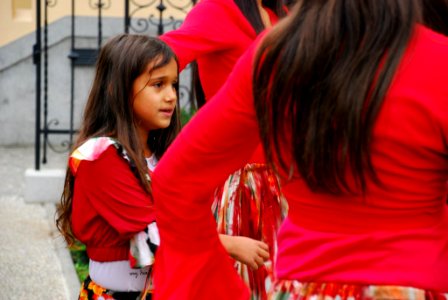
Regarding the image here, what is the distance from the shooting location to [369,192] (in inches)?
87.7

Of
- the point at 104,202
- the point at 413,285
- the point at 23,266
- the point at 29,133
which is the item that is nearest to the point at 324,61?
the point at 413,285

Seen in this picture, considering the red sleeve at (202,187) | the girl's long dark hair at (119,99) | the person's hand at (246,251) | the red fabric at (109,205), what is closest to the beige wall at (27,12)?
the girl's long dark hair at (119,99)

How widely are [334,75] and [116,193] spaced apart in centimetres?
147

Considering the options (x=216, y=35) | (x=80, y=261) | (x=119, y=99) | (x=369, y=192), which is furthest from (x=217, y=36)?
(x=80, y=261)

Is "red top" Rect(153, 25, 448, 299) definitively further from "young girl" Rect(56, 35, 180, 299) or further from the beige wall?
the beige wall

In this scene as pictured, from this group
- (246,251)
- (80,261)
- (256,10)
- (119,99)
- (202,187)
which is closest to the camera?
(202,187)

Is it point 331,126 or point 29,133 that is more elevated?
point 331,126

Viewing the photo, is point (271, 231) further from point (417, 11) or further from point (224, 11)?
point (417, 11)

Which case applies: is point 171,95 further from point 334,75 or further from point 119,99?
point 334,75

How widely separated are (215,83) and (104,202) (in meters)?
0.75

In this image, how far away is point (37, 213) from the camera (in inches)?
318

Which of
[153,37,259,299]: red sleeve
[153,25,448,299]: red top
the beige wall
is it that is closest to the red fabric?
[153,37,259,299]: red sleeve

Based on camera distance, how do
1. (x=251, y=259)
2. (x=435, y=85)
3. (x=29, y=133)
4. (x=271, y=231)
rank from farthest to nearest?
(x=29, y=133)
(x=271, y=231)
(x=251, y=259)
(x=435, y=85)

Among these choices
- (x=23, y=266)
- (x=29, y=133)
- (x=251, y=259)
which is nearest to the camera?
(x=251, y=259)
